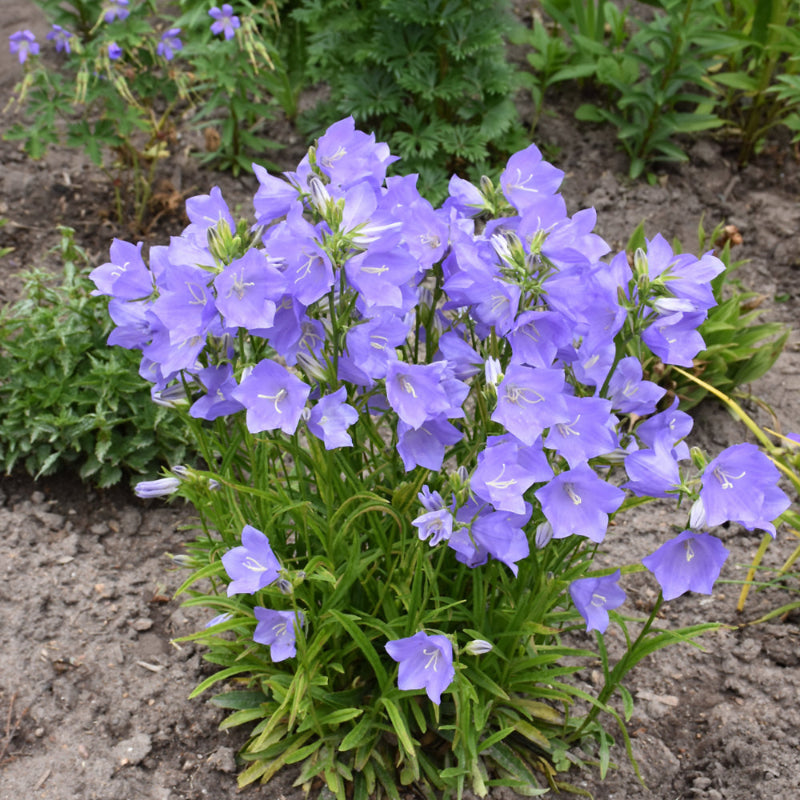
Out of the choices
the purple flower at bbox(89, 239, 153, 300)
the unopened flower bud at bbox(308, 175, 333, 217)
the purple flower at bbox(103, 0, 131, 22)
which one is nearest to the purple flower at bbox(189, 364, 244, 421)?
the purple flower at bbox(89, 239, 153, 300)

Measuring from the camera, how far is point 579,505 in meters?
1.63

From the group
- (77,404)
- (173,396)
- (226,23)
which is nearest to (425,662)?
(173,396)

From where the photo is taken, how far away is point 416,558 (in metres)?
1.86

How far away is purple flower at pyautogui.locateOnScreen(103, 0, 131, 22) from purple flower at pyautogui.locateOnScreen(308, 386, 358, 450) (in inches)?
133

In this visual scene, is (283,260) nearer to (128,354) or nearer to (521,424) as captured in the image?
(521,424)

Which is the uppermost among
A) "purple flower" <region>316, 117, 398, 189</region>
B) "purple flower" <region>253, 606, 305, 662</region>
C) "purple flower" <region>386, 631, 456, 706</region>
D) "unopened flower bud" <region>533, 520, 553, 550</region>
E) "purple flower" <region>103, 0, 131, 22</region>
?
"purple flower" <region>316, 117, 398, 189</region>

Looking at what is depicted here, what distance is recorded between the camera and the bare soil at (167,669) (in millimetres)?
2338

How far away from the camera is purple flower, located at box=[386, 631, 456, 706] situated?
1.79 meters

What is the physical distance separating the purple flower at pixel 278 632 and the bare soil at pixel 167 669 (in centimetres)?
51

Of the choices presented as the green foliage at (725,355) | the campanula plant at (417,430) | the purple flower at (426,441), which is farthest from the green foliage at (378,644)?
the green foliage at (725,355)

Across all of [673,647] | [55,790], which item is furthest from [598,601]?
[55,790]

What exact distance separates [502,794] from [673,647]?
0.89 m

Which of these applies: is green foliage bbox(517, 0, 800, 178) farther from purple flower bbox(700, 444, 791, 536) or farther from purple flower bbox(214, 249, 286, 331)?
purple flower bbox(214, 249, 286, 331)

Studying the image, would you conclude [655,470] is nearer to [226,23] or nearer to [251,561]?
[251,561]
